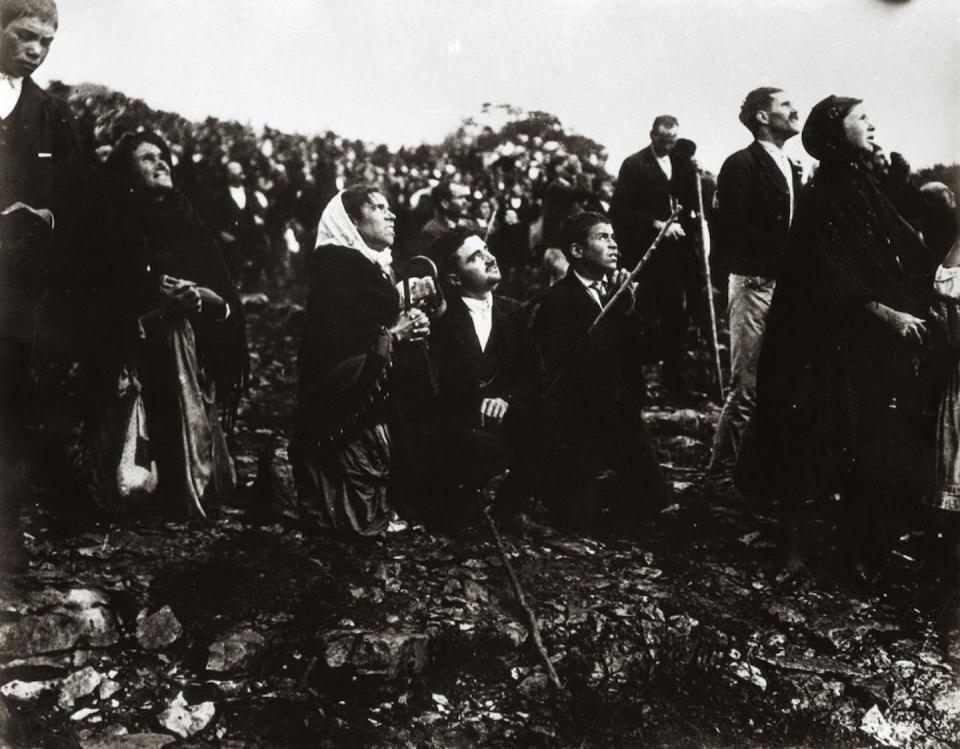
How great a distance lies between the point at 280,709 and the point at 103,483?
99 cm

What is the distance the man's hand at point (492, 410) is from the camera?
11.1ft

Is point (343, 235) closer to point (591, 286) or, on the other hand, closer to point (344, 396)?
point (344, 396)

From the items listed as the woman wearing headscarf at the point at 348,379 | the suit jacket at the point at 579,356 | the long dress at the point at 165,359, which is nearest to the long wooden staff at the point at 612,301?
the suit jacket at the point at 579,356

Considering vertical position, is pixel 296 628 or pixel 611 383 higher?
pixel 611 383

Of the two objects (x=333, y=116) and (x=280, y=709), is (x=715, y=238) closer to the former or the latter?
(x=333, y=116)

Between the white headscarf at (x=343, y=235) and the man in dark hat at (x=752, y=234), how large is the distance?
140cm

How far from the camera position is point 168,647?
2.93 m

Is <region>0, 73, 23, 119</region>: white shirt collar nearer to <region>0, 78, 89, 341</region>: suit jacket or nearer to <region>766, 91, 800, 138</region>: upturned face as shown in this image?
<region>0, 78, 89, 341</region>: suit jacket

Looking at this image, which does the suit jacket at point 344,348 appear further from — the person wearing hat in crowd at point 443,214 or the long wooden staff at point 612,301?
the long wooden staff at point 612,301

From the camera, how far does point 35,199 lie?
3131mm

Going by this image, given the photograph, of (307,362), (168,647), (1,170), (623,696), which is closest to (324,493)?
(307,362)

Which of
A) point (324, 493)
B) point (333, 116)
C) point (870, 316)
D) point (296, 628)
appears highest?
point (333, 116)

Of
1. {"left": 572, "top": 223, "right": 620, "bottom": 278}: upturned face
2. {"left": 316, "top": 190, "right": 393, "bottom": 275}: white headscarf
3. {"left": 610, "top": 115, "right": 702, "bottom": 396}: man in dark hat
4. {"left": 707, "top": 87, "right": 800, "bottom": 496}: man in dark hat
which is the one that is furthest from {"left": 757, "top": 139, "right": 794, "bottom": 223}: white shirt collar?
{"left": 316, "top": 190, "right": 393, "bottom": 275}: white headscarf

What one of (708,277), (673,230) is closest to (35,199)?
(673,230)
